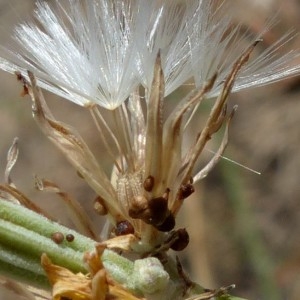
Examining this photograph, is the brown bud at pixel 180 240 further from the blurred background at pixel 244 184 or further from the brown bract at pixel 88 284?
the blurred background at pixel 244 184

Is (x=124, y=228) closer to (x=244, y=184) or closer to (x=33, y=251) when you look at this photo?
(x=33, y=251)

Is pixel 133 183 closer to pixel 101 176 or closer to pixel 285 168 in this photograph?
pixel 101 176

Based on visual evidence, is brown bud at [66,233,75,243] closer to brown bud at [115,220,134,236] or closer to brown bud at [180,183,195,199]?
brown bud at [115,220,134,236]

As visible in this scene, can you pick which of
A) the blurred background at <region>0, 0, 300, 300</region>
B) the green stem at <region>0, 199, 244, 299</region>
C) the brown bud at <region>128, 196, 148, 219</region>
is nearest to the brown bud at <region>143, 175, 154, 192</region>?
the brown bud at <region>128, 196, 148, 219</region>

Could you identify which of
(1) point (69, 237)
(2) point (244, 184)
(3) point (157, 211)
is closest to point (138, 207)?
(3) point (157, 211)

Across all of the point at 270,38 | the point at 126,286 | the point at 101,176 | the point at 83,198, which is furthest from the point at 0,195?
the point at 83,198

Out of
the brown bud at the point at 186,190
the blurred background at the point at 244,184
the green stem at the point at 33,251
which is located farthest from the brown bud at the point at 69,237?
the blurred background at the point at 244,184
